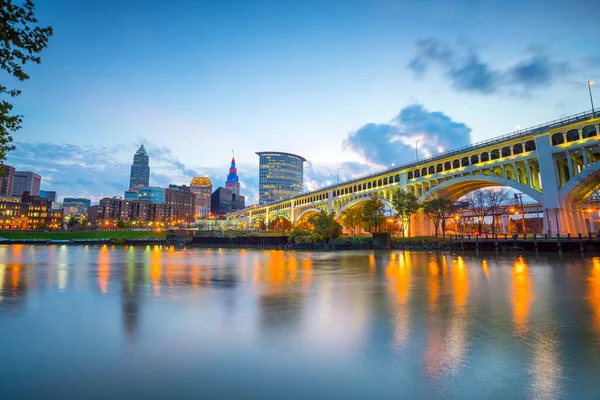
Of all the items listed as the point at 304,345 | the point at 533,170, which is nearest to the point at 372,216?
the point at 533,170

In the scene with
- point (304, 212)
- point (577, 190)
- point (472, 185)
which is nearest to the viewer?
point (577, 190)

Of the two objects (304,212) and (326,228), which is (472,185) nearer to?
(326,228)

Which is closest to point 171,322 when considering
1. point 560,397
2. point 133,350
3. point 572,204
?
point 133,350

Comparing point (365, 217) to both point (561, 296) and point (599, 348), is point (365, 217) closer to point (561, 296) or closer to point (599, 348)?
point (561, 296)

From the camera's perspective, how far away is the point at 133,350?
8.23 m

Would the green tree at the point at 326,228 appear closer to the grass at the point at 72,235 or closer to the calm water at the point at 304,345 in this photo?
the calm water at the point at 304,345

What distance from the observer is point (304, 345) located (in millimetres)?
8492

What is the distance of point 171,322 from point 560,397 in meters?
10.4

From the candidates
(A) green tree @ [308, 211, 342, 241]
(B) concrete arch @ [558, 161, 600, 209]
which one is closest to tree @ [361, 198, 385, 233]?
(A) green tree @ [308, 211, 342, 241]

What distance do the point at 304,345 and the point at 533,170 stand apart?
Result: 222ft

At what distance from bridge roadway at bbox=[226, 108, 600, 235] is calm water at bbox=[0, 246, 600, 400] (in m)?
45.8

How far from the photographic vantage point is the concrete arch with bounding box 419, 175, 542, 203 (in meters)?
56.9

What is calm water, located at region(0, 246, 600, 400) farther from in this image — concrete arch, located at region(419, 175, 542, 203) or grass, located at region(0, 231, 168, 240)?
grass, located at region(0, 231, 168, 240)

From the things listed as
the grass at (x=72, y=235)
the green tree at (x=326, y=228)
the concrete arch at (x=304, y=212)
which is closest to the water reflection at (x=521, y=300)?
the green tree at (x=326, y=228)
